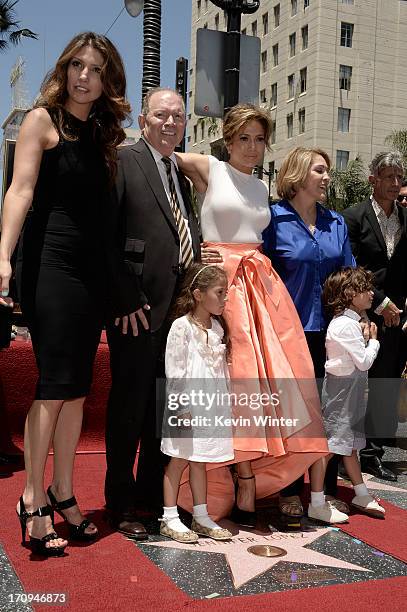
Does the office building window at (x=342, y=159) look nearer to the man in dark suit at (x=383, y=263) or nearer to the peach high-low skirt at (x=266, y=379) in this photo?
the man in dark suit at (x=383, y=263)

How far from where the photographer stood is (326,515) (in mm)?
3678

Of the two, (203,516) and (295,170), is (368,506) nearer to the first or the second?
(203,516)

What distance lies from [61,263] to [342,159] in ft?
144

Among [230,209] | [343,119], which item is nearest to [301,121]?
[343,119]

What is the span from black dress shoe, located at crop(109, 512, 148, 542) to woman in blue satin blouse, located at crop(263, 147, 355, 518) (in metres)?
0.82

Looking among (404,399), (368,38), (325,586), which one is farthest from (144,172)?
(368,38)

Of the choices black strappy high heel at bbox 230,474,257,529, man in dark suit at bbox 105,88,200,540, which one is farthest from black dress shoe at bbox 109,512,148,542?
black strappy high heel at bbox 230,474,257,529

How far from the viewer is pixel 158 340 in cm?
341

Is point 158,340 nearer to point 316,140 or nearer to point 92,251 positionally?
point 92,251

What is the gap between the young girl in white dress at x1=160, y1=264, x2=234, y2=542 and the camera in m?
3.32

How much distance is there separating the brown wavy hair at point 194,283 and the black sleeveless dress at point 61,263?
49 centimetres

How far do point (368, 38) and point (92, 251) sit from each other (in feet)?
157

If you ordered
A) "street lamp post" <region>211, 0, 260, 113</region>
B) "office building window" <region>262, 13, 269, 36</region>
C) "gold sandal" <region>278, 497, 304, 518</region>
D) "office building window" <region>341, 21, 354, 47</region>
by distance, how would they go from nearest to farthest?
"gold sandal" <region>278, 497, 304, 518</region> → "street lamp post" <region>211, 0, 260, 113</region> → "office building window" <region>341, 21, 354, 47</region> → "office building window" <region>262, 13, 269, 36</region>

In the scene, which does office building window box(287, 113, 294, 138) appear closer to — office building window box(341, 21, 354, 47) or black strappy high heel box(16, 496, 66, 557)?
office building window box(341, 21, 354, 47)
